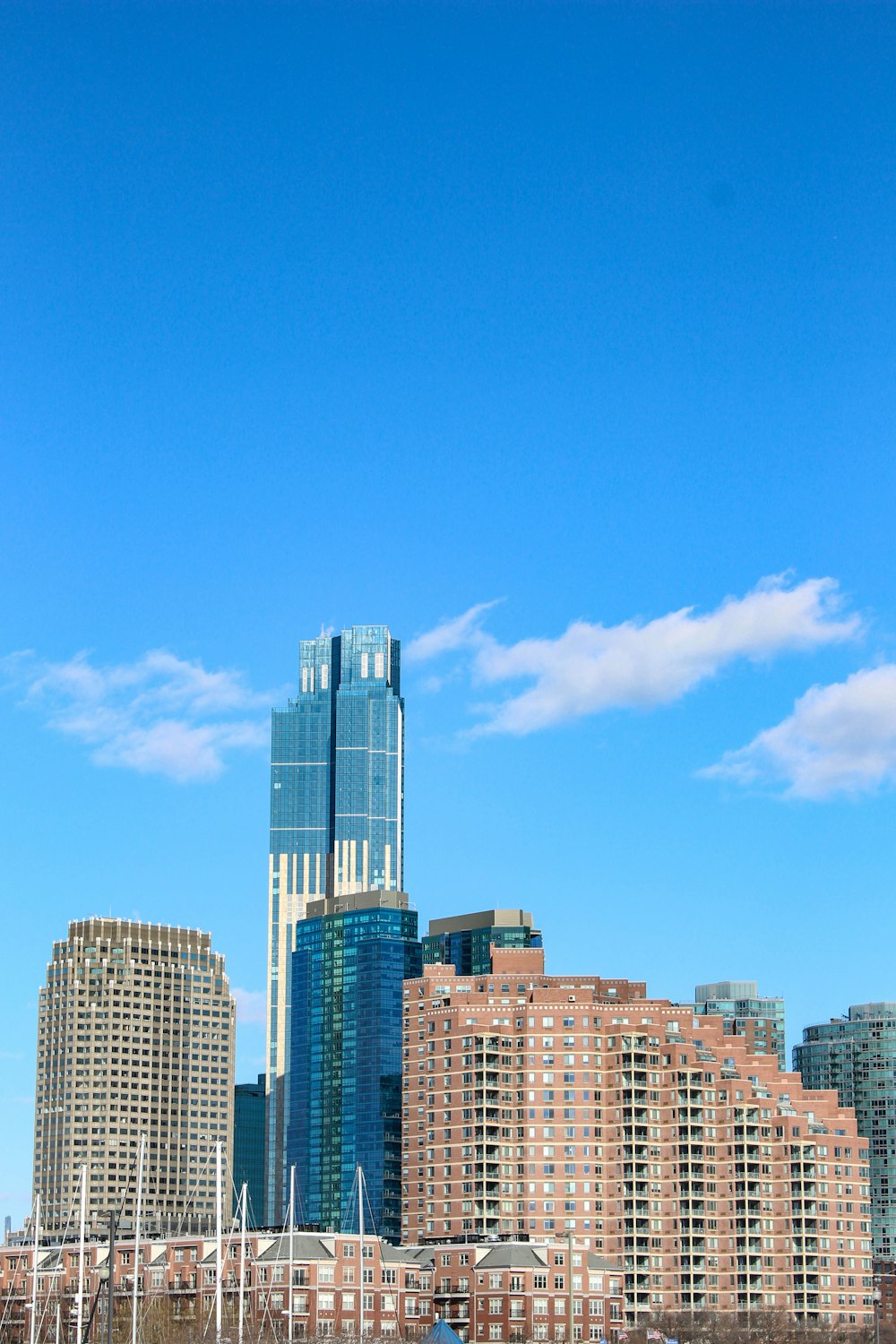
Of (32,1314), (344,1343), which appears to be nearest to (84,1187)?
(32,1314)

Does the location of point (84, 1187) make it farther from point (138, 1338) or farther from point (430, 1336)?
point (430, 1336)

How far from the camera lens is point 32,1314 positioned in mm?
194375

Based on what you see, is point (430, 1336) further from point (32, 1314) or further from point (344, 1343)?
point (32, 1314)

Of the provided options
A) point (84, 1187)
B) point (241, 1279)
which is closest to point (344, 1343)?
point (241, 1279)

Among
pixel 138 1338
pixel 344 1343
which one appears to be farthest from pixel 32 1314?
Answer: pixel 344 1343

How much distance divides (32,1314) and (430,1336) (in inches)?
1508

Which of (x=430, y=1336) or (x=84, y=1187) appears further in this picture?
(x=84, y=1187)

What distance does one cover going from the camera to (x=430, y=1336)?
184125 millimetres

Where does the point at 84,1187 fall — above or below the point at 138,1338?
above

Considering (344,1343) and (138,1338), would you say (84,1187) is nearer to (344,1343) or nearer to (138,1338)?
(138,1338)

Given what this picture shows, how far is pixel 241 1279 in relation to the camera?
19075 centimetres

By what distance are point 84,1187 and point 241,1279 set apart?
18.0 m

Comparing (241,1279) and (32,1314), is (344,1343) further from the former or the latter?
(32,1314)

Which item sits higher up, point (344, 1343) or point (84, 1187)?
point (84, 1187)
